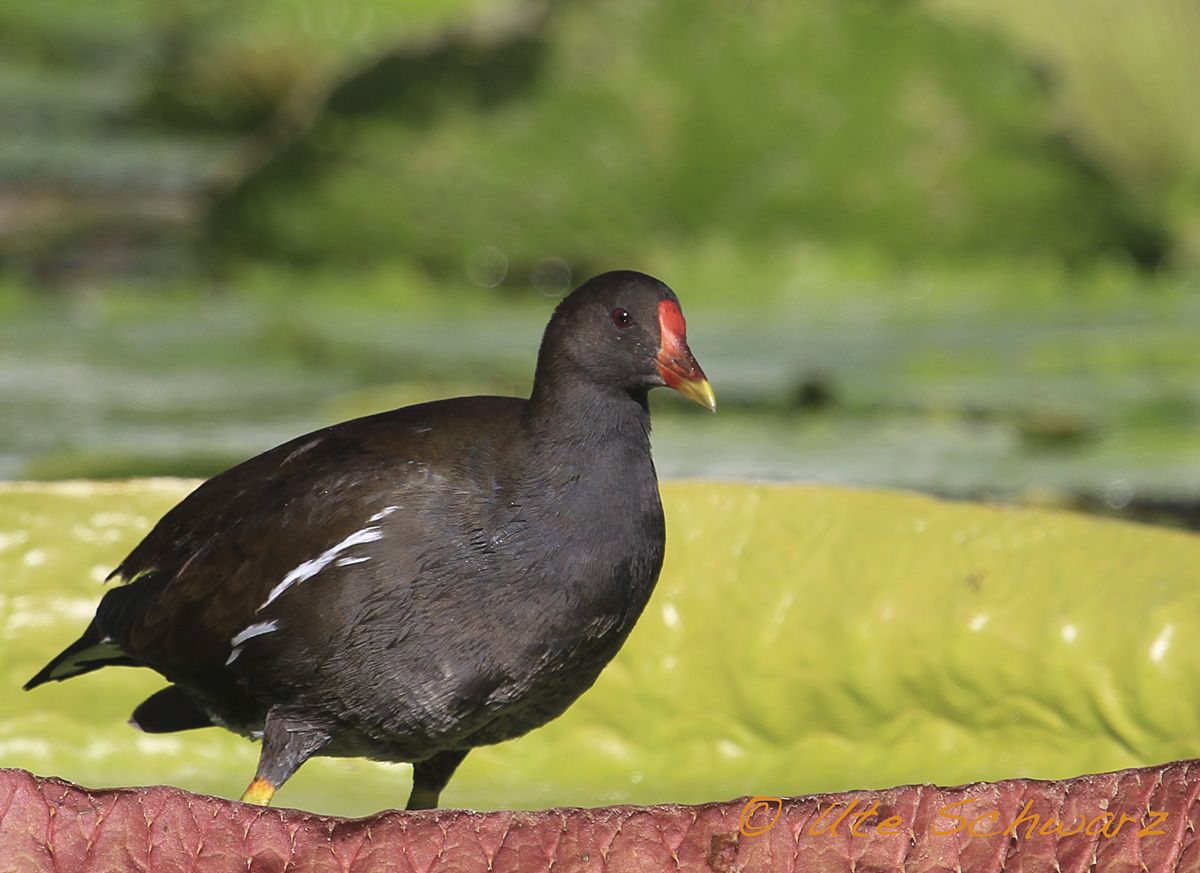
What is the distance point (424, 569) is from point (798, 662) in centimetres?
44

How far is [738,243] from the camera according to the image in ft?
13.9

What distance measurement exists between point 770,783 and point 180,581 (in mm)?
656

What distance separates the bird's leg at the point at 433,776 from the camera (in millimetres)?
2018

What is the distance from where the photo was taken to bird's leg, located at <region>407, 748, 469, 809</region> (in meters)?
2.02

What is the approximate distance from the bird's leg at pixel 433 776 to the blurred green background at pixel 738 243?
1169mm

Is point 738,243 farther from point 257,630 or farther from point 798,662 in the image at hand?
point 257,630

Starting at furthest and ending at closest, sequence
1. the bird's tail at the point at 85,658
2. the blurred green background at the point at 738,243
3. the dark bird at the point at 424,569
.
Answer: the blurred green background at the point at 738,243 → the bird's tail at the point at 85,658 → the dark bird at the point at 424,569

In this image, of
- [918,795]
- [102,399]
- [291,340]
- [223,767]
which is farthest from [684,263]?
[918,795]

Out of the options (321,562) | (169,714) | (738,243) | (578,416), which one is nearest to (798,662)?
(578,416)

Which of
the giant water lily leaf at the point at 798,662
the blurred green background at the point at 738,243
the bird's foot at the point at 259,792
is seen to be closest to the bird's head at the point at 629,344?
the giant water lily leaf at the point at 798,662

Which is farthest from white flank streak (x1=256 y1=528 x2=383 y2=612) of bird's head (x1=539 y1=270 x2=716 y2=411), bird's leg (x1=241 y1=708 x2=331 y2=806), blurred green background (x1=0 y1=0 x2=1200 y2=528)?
blurred green background (x1=0 y1=0 x2=1200 y2=528)

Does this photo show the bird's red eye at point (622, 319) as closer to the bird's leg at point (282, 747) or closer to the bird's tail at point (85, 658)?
the bird's leg at point (282, 747)

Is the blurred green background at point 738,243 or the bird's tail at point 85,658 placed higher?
the blurred green background at point 738,243

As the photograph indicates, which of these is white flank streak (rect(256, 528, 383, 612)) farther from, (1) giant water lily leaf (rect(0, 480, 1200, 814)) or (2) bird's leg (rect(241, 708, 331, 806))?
(1) giant water lily leaf (rect(0, 480, 1200, 814))
